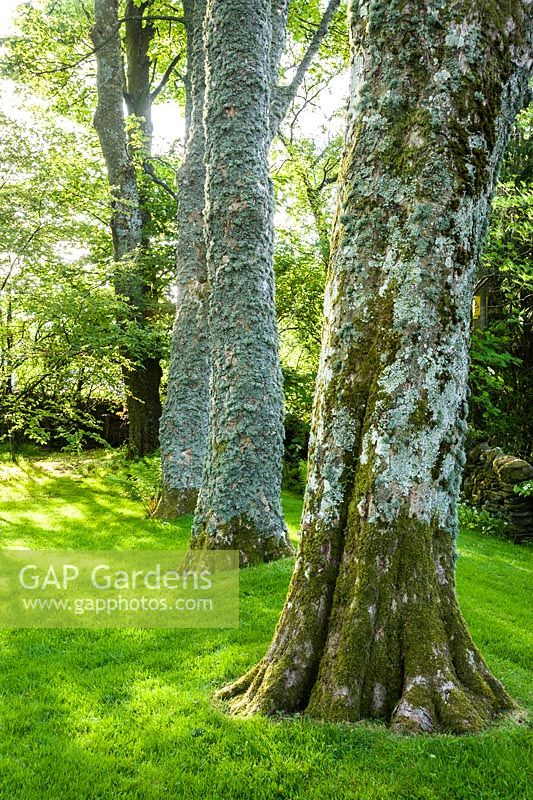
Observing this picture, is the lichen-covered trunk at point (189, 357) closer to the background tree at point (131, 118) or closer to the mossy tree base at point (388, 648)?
the background tree at point (131, 118)

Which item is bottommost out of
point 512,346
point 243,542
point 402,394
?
point 243,542

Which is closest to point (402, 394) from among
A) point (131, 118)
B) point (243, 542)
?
point (243, 542)

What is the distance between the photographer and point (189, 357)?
28.5 feet

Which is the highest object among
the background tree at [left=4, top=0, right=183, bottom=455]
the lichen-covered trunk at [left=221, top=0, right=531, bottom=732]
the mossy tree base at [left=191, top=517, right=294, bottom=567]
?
the background tree at [left=4, top=0, right=183, bottom=455]

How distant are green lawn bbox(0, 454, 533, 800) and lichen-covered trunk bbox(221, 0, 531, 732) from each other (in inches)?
7.3

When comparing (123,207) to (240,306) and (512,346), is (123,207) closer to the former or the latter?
(240,306)

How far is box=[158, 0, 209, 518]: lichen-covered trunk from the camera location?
870 cm

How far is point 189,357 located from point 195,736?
20.5ft

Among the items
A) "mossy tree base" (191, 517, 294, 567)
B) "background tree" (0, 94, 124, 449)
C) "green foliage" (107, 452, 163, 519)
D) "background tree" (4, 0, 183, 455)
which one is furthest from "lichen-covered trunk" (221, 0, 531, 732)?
"background tree" (4, 0, 183, 455)

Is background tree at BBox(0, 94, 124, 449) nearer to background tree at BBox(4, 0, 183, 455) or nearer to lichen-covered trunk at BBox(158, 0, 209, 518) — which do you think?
background tree at BBox(4, 0, 183, 455)

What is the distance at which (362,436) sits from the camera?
3.00m

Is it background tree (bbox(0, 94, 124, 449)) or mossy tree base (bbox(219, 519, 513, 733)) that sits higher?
background tree (bbox(0, 94, 124, 449))

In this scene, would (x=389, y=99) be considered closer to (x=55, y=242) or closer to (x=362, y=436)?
(x=362, y=436)

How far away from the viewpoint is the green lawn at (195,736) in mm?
2525
